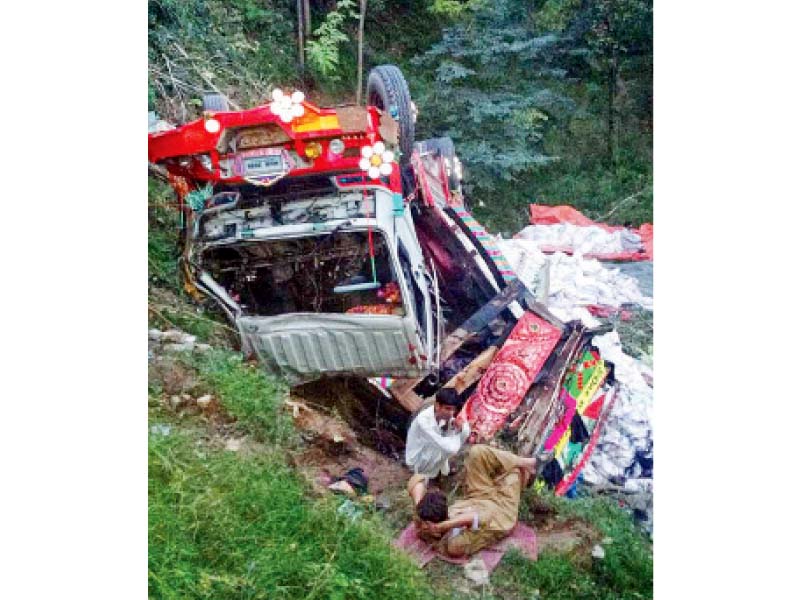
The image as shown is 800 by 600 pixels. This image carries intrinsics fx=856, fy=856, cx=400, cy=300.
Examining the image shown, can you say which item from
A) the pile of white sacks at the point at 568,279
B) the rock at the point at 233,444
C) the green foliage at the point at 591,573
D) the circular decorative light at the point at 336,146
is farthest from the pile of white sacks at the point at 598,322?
the rock at the point at 233,444

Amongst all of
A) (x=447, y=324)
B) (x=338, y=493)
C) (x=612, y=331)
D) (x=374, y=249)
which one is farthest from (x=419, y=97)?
(x=338, y=493)

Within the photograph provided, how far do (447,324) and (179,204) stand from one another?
129cm

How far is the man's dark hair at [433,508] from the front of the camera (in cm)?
331

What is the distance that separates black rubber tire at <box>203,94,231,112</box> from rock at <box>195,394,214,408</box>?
48.9 inches

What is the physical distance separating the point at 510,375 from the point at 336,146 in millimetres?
1217

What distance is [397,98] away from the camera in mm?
3754

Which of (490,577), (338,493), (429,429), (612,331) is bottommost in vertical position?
(490,577)

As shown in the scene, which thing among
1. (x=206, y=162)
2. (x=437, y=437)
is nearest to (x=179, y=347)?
(x=206, y=162)

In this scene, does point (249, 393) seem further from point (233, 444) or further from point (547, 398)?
point (547, 398)

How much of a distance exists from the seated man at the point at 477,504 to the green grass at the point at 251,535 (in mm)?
171

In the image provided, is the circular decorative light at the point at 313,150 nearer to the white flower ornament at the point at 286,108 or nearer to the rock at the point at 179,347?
the white flower ornament at the point at 286,108

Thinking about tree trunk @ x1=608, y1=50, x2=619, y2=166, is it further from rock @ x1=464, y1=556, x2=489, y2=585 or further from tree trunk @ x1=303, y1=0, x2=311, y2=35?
rock @ x1=464, y1=556, x2=489, y2=585

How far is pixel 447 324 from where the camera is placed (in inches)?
147

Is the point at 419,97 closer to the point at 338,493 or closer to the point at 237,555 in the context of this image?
the point at 338,493
